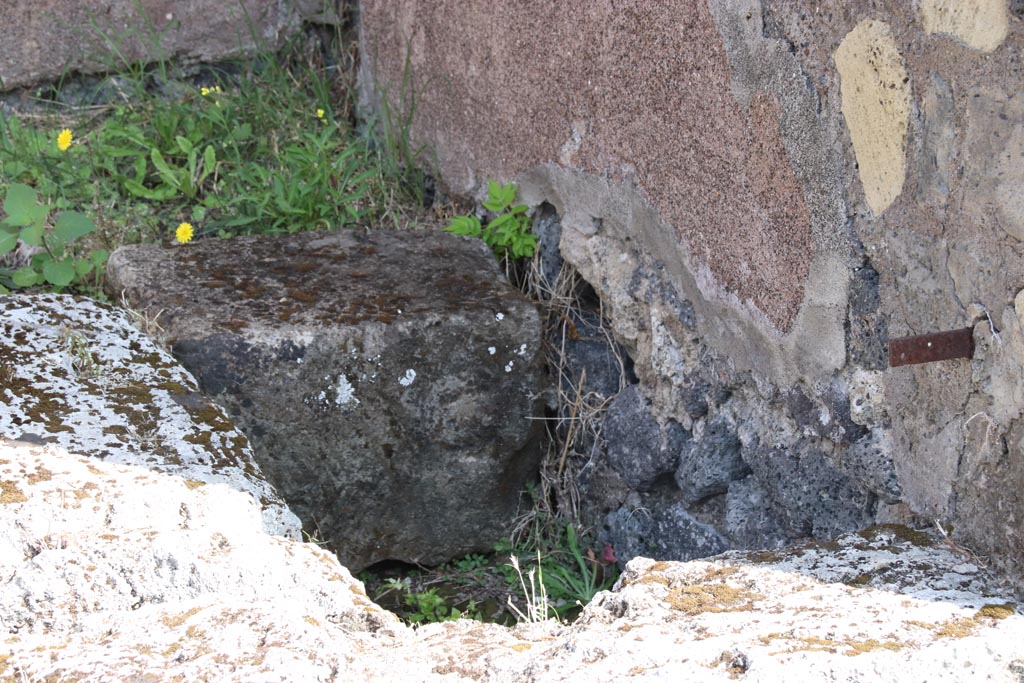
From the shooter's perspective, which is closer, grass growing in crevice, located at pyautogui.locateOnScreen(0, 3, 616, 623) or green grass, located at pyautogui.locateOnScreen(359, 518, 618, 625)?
green grass, located at pyautogui.locateOnScreen(359, 518, 618, 625)

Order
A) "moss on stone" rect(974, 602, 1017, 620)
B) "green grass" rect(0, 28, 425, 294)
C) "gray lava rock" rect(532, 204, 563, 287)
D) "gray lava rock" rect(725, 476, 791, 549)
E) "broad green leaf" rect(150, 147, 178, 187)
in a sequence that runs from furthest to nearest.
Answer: "broad green leaf" rect(150, 147, 178, 187)
"green grass" rect(0, 28, 425, 294)
"gray lava rock" rect(532, 204, 563, 287)
"gray lava rock" rect(725, 476, 791, 549)
"moss on stone" rect(974, 602, 1017, 620)

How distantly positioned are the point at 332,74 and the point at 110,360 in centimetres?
201

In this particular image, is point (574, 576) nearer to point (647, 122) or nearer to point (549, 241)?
point (549, 241)

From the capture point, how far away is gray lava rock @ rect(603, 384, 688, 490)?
7.11 feet

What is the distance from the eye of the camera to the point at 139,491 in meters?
1.46

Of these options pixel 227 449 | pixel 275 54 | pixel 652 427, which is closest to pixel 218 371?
pixel 227 449

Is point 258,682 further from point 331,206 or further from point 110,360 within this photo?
point 331,206

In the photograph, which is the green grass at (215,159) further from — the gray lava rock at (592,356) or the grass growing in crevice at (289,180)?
the gray lava rock at (592,356)

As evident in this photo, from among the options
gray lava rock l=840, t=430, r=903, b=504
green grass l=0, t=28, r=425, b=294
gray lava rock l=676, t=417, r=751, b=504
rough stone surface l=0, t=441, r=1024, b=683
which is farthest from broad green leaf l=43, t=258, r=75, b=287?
gray lava rock l=840, t=430, r=903, b=504

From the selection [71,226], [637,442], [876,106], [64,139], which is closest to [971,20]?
[876,106]

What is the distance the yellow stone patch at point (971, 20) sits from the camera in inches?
47.4

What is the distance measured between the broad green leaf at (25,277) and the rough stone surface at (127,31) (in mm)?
1130

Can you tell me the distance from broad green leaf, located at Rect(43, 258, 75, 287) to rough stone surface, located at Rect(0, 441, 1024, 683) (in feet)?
2.98

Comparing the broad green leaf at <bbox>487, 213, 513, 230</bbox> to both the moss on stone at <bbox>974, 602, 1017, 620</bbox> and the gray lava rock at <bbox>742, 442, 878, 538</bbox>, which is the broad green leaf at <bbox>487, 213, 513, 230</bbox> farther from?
the moss on stone at <bbox>974, 602, 1017, 620</bbox>
